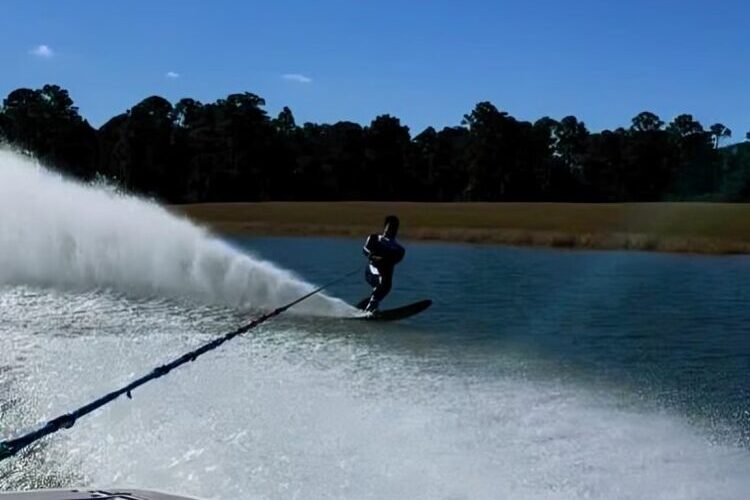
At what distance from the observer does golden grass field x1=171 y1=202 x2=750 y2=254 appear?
4256 cm

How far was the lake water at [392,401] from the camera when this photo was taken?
6.75 m

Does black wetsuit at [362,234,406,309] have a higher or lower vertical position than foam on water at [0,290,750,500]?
higher

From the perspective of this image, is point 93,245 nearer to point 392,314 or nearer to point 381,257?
point 392,314

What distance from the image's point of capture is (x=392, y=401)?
9.09 m

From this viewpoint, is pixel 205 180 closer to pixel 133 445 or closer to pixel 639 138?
pixel 639 138

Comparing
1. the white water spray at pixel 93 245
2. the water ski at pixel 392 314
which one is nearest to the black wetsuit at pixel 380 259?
the water ski at pixel 392 314

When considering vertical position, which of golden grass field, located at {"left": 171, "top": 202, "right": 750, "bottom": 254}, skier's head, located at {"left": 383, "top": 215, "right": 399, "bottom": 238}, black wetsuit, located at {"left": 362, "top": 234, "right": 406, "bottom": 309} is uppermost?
skier's head, located at {"left": 383, "top": 215, "right": 399, "bottom": 238}

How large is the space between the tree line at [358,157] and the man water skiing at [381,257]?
7227 cm

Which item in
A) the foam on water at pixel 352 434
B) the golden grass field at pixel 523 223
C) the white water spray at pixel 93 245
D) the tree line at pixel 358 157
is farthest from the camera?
the tree line at pixel 358 157

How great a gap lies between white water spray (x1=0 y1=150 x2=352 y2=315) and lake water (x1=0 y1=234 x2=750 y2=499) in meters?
2.41

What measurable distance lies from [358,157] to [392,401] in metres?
87.5

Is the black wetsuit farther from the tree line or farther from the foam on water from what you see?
the tree line

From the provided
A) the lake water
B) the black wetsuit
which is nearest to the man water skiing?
the black wetsuit

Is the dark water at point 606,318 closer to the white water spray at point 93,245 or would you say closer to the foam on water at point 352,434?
the foam on water at point 352,434
